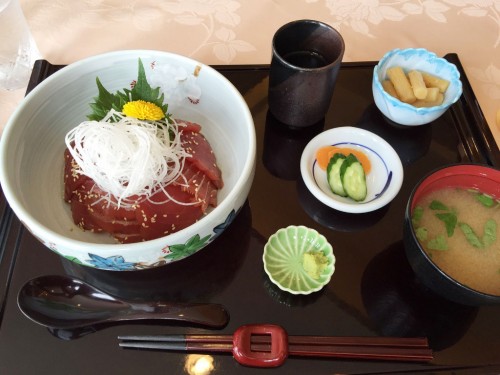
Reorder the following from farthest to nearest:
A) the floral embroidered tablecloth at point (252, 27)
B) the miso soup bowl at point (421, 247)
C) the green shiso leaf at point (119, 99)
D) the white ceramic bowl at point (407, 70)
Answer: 1. the floral embroidered tablecloth at point (252, 27)
2. the white ceramic bowl at point (407, 70)
3. the green shiso leaf at point (119, 99)
4. the miso soup bowl at point (421, 247)

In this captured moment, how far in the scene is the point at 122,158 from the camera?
112 centimetres

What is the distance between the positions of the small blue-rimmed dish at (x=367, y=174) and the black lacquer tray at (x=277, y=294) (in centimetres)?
5

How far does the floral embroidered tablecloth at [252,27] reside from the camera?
5.57ft

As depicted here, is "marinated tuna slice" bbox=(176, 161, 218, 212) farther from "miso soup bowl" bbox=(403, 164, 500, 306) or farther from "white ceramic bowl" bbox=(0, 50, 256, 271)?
"miso soup bowl" bbox=(403, 164, 500, 306)

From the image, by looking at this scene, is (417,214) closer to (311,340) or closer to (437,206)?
(437,206)

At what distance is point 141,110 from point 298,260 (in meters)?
0.58

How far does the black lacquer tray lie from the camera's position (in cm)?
99

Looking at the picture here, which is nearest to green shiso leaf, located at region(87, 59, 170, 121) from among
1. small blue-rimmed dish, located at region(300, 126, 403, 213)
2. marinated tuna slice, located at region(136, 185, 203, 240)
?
marinated tuna slice, located at region(136, 185, 203, 240)

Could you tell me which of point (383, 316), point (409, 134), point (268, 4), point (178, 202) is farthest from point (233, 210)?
point (268, 4)

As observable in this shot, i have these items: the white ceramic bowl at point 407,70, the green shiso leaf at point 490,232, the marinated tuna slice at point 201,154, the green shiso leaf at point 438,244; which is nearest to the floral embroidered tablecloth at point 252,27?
the white ceramic bowl at point 407,70

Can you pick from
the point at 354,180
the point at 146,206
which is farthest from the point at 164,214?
the point at 354,180

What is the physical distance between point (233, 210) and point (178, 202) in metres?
0.18

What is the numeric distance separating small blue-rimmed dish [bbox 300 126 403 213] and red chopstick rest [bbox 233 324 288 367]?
1.30 feet

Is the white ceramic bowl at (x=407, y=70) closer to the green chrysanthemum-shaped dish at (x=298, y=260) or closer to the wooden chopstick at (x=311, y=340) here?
the green chrysanthemum-shaped dish at (x=298, y=260)
